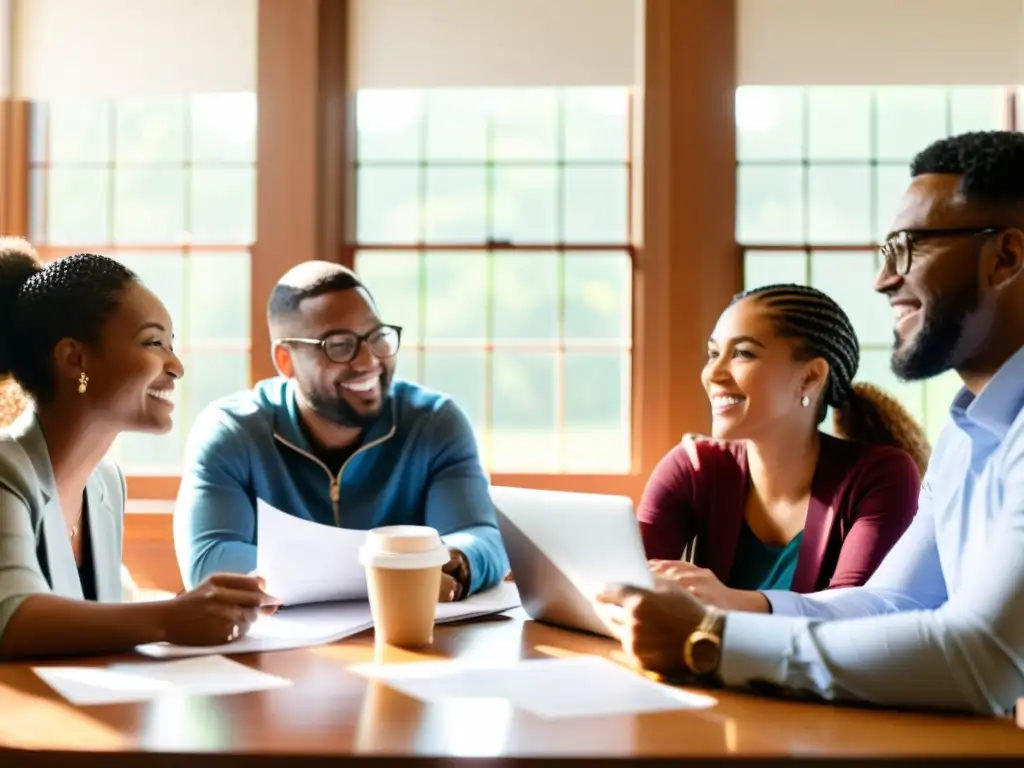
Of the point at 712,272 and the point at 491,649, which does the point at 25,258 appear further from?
the point at 712,272

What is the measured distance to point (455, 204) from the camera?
347cm

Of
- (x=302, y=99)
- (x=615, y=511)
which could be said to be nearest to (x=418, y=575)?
(x=615, y=511)

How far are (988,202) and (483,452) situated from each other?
2238mm

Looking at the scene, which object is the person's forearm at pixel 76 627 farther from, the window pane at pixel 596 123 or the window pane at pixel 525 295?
the window pane at pixel 596 123

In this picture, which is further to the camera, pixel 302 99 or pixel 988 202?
pixel 302 99

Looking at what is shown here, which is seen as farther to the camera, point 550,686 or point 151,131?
point 151,131

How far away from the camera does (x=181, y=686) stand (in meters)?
1.18

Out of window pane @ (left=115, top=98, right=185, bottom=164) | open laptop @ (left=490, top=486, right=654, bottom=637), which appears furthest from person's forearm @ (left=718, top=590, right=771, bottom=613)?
window pane @ (left=115, top=98, right=185, bottom=164)

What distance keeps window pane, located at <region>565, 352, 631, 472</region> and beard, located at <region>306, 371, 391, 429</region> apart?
1.28 m

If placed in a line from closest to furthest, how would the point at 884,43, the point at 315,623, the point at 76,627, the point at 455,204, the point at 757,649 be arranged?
the point at 757,649 < the point at 76,627 < the point at 315,623 < the point at 884,43 < the point at 455,204

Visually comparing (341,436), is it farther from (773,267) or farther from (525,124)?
(773,267)

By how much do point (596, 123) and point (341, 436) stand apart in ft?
5.38

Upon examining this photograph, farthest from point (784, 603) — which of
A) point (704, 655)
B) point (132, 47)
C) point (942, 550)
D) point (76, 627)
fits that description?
point (132, 47)

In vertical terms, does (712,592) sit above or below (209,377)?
below
